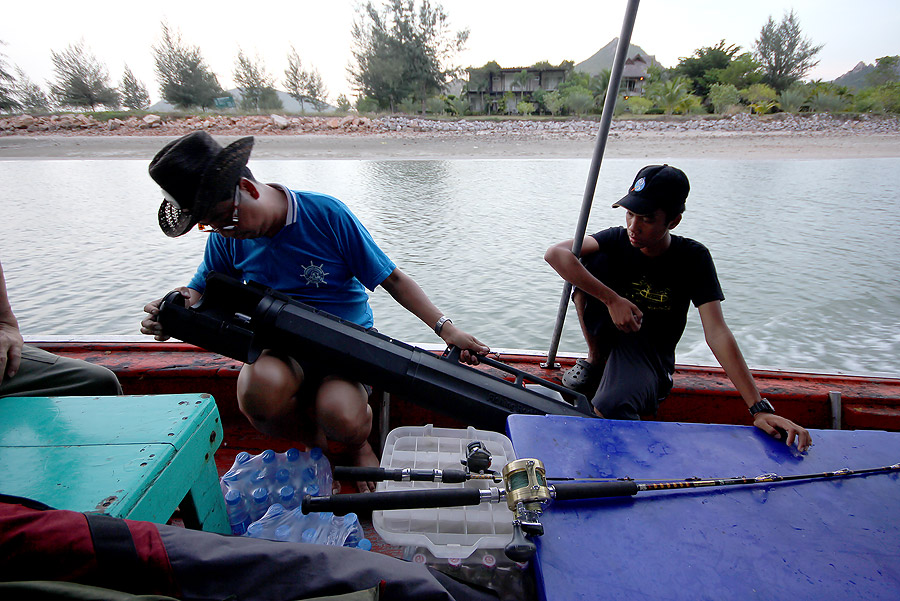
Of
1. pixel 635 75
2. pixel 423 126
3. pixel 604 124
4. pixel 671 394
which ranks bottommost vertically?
pixel 423 126

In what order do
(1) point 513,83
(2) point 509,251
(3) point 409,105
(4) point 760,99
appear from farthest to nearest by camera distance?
(1) point 513,83 < (3) point 409,105 < (4) point 760,99 < (2) point 509,251

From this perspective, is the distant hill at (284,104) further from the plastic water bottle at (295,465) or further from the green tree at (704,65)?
the green tree at (704,65)

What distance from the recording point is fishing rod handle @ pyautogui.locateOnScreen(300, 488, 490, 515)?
35.6 inches

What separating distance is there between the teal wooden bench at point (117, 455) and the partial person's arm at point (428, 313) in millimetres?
740

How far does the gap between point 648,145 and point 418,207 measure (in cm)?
1113

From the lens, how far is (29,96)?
16.6 metres

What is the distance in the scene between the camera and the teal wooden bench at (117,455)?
94 centimetres

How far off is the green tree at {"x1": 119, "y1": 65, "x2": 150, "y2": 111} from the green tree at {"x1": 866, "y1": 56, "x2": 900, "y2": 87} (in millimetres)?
30213

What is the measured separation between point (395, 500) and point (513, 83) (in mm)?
42509

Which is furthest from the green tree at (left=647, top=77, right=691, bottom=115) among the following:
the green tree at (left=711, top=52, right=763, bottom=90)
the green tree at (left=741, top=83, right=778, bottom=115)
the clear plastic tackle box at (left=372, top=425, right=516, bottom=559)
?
the clear plastic tackle box at (left=372, top=425, right=516, bottom=559)

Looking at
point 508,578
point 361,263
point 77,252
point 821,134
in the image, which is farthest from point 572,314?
point 821,134

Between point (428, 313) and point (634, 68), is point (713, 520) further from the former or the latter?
point (634, 68)

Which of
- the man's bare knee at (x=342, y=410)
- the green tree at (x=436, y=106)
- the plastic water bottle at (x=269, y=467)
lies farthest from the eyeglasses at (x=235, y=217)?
the green tree at (x=436, y=106)

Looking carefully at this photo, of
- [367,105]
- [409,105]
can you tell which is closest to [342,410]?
[409,105]
